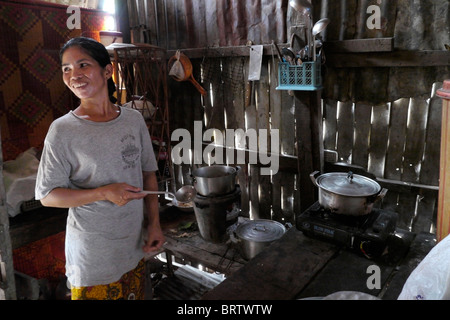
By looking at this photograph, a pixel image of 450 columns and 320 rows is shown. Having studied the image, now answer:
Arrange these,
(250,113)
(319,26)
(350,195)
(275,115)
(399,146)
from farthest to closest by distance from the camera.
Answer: (250,113)
(275,115)
(399,146)
(319,26)
(350,195)

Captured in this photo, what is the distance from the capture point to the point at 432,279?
1.56m

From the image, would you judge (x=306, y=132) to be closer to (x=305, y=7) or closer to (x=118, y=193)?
(x=305, y=7)

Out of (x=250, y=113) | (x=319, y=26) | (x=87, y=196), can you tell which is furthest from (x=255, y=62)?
(x=87, y=196)

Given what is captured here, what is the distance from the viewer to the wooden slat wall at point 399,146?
3.21 m

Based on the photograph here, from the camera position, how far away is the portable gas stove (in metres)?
2.29

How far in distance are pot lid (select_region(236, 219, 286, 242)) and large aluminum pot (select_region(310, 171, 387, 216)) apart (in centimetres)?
108

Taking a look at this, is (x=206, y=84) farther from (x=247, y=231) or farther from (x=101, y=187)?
(x=101, y=187)

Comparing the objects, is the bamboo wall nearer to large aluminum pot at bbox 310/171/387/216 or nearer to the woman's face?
large aluminum pot at bbox 310/171/387/216

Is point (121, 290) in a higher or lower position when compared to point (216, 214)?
higher

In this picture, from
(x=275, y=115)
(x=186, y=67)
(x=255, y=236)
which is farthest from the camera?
(x=186, y=67)

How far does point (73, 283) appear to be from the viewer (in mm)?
2045

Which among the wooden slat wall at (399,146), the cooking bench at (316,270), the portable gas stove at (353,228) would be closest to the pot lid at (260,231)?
the cooking bench at (316,270)

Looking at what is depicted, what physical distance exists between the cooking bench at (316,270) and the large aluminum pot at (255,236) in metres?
0.76

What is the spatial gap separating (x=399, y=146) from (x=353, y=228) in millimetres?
1444
